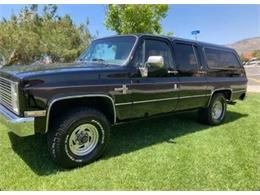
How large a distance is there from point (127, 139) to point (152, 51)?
171cm

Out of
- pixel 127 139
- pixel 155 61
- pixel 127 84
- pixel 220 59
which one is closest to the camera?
pixel 127 84

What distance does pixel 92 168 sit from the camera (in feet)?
14.0

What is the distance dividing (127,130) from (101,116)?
1.90 meters

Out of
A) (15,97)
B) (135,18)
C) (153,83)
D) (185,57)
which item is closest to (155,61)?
(153,83)

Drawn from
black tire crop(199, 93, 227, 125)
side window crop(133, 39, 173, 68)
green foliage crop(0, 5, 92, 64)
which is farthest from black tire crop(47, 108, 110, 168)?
green foliage crop(0, 5, 92, 64)

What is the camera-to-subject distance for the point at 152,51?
541 centimetres

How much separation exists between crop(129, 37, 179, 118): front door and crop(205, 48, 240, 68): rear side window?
1.56m

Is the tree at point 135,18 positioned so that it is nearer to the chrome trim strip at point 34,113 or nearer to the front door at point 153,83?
the front door at point 153,83

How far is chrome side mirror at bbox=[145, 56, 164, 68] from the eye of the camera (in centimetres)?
494

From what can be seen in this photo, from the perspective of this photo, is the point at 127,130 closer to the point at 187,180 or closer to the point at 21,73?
the point at 187,180

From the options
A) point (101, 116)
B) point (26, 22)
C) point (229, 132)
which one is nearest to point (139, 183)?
point (101, 116)

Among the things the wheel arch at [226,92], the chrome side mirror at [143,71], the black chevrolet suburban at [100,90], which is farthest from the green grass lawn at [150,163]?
the chrome side mirror at [143,71]

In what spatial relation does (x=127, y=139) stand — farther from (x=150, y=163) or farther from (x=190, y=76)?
(x=190, y=76)

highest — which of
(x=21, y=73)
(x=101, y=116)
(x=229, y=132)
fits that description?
(x=21, y=73)
